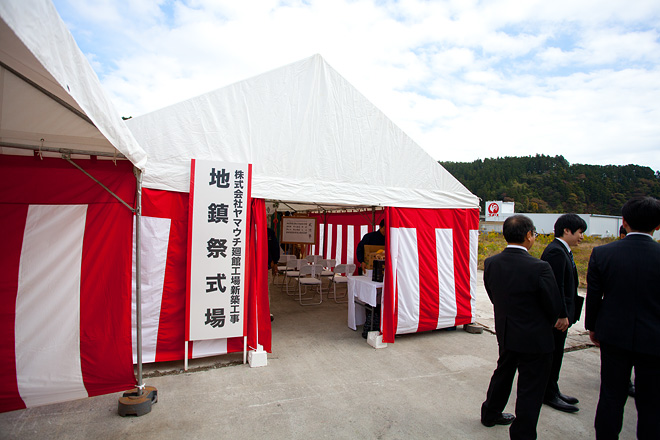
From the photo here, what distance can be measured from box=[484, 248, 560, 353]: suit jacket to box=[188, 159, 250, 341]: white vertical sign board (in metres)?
2.46

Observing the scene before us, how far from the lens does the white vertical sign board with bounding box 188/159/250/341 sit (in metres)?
3.38

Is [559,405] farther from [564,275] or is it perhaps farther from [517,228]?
[517,228]

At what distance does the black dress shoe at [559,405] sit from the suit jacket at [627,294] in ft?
3.66

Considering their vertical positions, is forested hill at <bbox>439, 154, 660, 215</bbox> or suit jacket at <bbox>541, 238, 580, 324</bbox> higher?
forested hill at <bbox>439, 154, 660, 215</bbox>

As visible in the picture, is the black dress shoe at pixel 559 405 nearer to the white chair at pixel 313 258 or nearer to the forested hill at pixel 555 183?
Answer: the white chair at pixel 313 258

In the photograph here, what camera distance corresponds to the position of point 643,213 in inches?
79.7

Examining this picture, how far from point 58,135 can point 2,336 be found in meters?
1.59

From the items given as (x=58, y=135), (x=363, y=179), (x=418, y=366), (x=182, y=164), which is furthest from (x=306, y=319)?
(x=58, y=135)

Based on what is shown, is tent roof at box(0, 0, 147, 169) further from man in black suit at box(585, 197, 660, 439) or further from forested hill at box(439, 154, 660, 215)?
forested hill at box(439, 154, 660, 215)

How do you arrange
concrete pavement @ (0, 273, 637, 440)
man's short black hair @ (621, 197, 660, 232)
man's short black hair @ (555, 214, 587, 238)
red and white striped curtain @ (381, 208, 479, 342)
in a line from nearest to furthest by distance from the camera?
man's short black hair @ (621, 197, 660, 232) → concrete pavement @ (0, 273, 637, 440) → man's short black hair @ (555, 214, 587, 238) → red and white striped curtain @ (381, 208, 479, 342)

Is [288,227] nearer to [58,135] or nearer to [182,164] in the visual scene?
[182,164]

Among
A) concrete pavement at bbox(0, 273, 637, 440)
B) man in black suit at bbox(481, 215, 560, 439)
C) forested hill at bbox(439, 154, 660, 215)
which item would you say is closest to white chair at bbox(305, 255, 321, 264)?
concrete pavement at bbox(0, 273, 637, 440)

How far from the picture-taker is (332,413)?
2.72 metres

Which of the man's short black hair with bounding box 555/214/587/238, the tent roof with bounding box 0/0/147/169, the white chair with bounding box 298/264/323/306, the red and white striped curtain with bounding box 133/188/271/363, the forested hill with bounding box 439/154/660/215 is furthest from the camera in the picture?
the forested hill with bounding box 439/154/660/215
